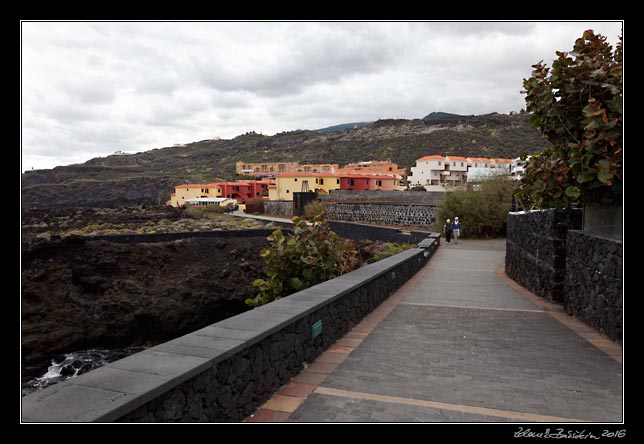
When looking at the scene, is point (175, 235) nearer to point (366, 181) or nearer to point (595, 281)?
point (366, 181)

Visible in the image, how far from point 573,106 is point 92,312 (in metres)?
21.6

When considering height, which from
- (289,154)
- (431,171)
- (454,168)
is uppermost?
(289,154)

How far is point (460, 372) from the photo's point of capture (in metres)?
4.41

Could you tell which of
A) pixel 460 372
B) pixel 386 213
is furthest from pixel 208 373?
pixel 386 213

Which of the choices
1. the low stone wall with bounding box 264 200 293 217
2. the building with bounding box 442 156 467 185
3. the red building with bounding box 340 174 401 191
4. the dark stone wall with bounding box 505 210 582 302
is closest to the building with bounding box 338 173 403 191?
the red building with bounding box 340 174 401 191

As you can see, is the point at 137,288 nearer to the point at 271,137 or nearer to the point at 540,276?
the point at 540,276

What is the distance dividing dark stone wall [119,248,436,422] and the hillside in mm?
63997

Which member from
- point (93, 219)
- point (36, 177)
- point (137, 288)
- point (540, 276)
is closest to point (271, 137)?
point (36, 177)

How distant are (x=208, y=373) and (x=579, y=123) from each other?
6413 millimetres

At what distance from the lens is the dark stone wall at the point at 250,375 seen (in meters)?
2.51

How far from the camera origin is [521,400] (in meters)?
3.71

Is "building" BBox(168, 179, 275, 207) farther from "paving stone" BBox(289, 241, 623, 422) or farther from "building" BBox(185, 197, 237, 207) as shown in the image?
"paving stone" BBox(289, 241, 623, 422)

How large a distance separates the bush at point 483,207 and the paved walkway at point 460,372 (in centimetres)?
2235

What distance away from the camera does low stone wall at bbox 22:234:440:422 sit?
213 centimetres
